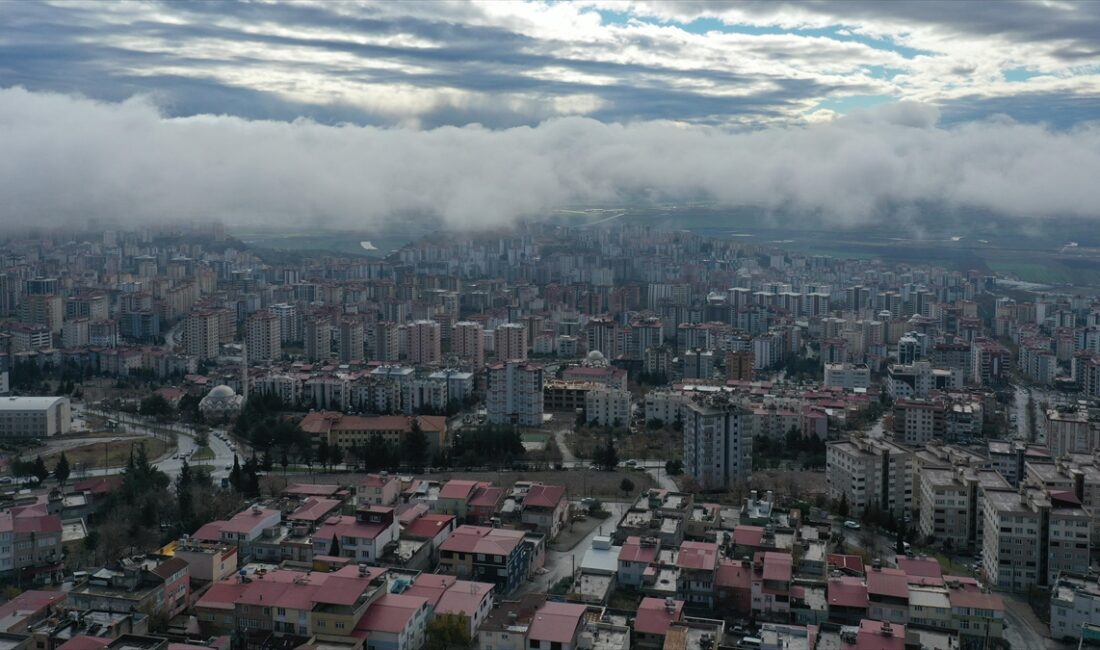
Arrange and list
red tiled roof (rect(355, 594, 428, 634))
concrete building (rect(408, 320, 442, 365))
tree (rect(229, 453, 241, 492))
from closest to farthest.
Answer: red tiled roof (rect(355, 594, 428, 634)) < tree (rect(229, 453, 241, 492)) < concrete building (rect(408, 320, 442, 365))

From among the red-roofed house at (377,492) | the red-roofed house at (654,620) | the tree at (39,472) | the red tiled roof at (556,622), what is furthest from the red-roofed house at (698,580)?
the tree at (39,472)

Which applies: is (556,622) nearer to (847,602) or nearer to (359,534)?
(847,602)

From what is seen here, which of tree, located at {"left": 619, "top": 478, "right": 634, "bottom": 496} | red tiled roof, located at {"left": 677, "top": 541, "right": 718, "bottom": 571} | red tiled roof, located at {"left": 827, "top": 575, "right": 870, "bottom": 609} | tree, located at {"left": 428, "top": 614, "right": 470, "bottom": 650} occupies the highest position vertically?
red tiled roof, located at {"left": 677, "top": 541, "right": 718, "bottom": 571}

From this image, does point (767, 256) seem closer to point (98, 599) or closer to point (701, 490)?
point (701, 490)

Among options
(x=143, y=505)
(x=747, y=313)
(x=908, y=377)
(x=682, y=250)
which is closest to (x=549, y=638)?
(x=143, y=505)

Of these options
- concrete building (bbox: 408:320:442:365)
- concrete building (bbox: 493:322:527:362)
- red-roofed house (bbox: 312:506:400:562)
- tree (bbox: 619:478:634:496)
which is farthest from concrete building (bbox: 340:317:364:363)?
red-roofed house (bbox: 312:506:400:562)

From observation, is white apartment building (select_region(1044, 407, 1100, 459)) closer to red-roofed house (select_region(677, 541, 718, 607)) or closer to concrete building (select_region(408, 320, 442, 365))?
red-roofed house (select_region(677, 541, 718, 607))

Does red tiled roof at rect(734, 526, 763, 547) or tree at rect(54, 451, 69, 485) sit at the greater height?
Result: red tiled roof at rect(734, 526, 763, 547)

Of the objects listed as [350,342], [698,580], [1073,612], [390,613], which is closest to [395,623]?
[390,613]
